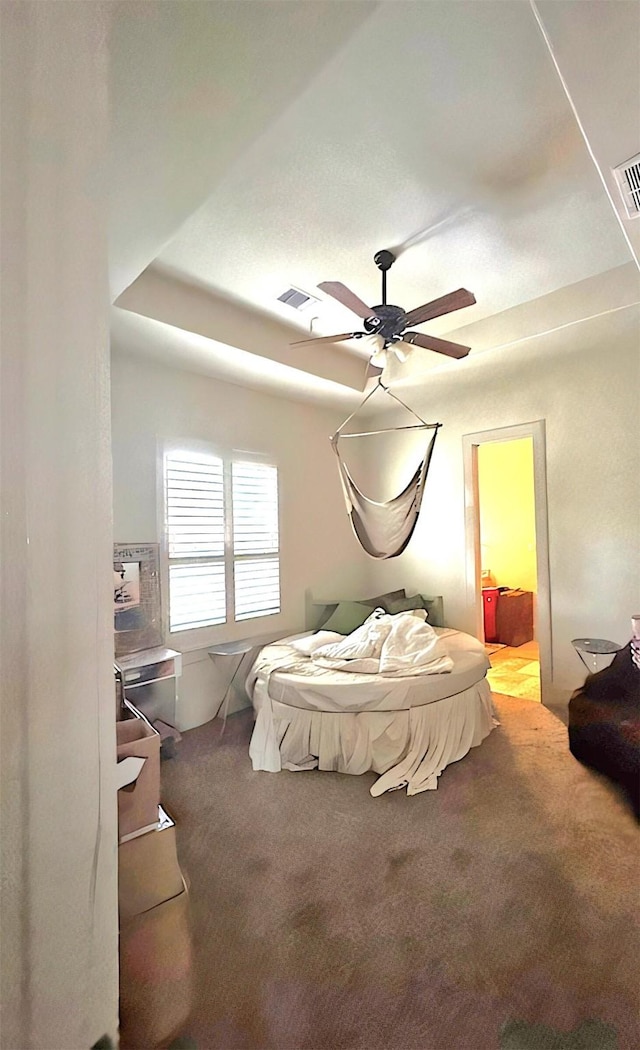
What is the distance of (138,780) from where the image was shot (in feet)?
1.69

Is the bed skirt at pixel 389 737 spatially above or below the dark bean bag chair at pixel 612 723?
below

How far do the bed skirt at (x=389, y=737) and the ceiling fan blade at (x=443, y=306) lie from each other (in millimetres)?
1283

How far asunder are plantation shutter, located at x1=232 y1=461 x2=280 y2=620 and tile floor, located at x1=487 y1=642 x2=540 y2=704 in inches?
35.2

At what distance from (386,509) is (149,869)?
3.93ft

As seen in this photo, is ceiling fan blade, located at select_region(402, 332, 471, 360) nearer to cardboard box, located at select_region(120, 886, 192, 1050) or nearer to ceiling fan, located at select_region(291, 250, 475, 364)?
ceiling fan, located at select_region(291, 250, 475, 364)

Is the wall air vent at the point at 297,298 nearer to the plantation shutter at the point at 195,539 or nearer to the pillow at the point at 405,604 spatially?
the plantation shutter at the point at 195,539

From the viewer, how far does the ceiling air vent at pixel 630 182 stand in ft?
2.30

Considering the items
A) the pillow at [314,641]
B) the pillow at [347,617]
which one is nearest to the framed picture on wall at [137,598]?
the pillow at [314,641]

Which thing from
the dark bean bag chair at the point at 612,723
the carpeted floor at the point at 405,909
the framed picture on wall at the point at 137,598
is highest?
the framed picture on wall at the point at 137,598

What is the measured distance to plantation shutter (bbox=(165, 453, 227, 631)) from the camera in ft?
2.52

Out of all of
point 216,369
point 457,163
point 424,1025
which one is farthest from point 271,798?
point 457,163

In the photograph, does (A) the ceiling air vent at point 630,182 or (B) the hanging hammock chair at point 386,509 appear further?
(B) the hanging hammock chair at point 386,509

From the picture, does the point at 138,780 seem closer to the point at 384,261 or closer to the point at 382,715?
the point at 382,715

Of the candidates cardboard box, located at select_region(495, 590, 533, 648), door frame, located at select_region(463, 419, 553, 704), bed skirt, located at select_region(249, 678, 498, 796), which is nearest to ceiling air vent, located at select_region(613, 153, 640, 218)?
door frame, located at select_region(463, 419, 553, 704)
